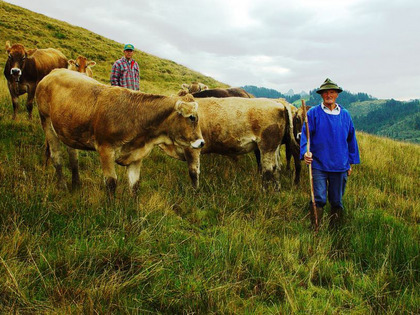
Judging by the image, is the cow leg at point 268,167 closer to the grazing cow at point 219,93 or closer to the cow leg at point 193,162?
the cow leg at point 193,162

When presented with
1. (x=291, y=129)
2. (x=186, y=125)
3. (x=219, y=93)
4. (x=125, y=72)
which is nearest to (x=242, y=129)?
(x=291, y=129)

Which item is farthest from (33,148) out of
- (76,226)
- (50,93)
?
(76,226)

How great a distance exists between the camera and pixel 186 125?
5.21m

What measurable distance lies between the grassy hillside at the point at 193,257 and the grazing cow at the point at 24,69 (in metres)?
5.41

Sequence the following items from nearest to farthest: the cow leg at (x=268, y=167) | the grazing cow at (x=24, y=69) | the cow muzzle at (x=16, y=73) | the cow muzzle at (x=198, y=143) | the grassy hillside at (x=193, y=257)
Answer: the grassy hillside at (x=193, y=257), the cow muzzle at (x=198, y=143), the cow leg at (x=268, y=167), the cow muzzle at (x=16, y=73), the grazing cow at (x=24, y=69)

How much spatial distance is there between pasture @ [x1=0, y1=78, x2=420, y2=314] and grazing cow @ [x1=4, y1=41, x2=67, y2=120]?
5.26m

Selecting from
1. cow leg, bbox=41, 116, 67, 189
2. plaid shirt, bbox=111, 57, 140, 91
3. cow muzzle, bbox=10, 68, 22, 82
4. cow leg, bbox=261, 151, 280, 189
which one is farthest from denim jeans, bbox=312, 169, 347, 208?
cow muzzle, bbox=10, 68, 22, 82

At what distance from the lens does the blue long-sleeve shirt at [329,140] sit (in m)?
4.84

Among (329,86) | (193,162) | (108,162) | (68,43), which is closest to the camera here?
(329,86)

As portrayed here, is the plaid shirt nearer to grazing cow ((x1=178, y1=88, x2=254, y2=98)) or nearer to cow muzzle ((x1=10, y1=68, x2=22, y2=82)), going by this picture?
grazing cow ((x1=178, y1=88, x2=254, y2=98))

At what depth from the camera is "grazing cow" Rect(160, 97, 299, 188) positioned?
6.58m

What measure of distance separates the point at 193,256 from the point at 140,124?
8.57 ft

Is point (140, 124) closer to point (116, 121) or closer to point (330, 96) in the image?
point (116, 121)

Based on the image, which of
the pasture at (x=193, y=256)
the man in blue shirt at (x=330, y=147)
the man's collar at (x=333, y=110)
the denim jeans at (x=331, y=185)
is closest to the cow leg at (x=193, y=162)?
the pasture at (x=193, y=256)
